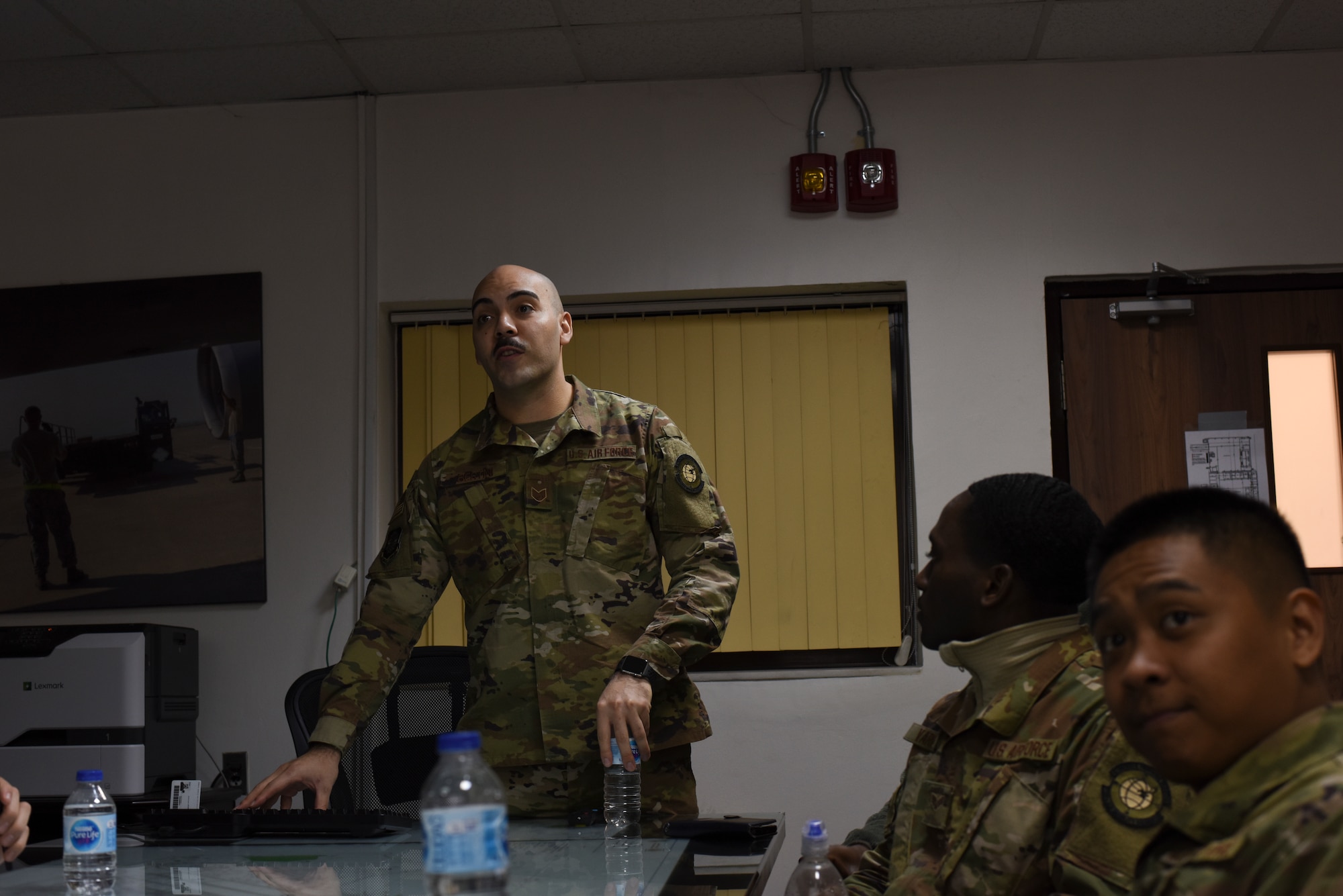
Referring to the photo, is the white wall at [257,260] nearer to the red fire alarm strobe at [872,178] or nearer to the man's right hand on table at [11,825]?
the red fire alarm strobe at [872,178]

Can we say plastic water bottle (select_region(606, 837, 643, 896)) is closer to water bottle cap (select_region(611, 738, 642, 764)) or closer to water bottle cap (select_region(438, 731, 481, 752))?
water bottle cap (select_region(611, 738, 642, 764))

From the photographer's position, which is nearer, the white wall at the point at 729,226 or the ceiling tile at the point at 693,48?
the ceiling tile at the point at 693,48

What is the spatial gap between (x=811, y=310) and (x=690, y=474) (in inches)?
64.6

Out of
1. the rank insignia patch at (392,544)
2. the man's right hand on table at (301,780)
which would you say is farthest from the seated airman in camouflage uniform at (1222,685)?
the rank insignia patch at (392,544)

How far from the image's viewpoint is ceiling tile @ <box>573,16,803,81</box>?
331 centimetres

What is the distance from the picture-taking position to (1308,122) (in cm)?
348

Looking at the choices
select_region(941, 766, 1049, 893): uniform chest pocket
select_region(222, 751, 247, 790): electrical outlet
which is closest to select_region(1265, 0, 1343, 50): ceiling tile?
select_region(941, 766, 1049, 893): uniform chest pocket

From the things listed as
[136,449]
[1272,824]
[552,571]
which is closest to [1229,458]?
[552,571]

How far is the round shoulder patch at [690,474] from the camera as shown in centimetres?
207

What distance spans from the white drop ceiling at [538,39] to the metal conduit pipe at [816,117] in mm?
51

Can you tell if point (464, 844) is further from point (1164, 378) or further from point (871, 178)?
point (1164, 378)

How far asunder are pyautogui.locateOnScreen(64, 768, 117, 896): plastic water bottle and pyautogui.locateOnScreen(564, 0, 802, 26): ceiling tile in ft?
7.88

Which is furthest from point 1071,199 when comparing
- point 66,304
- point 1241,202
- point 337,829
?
point 66,304

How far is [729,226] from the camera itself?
11.7 ft
